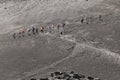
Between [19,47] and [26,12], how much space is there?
14.1m

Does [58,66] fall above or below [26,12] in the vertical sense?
below

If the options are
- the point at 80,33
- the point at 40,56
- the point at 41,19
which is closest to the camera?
the point at 40,56

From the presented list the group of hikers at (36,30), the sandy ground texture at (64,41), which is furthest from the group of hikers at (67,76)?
the group of hikers at (36,30)

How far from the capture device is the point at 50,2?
233ft

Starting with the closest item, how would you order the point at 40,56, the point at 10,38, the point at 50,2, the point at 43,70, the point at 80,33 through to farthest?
the point at 43,70
the point at 40,56
the point at 80,33
the point at 10,38
the point at 50,2

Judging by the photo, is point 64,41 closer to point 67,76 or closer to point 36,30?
point 36,30

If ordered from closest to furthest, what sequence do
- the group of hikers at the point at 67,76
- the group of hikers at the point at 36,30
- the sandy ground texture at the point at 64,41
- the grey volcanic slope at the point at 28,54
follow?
the group of hikers at the point at 67,76 → the sandy ground texture at the point at 64,41 → the grey volcanic slope at the point at 28,54 → the group of hikers at the point at 36,30

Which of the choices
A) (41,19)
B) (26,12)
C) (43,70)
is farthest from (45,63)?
(26,12)

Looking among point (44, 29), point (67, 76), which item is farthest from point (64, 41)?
point (67, 76)

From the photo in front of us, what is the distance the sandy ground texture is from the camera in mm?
48338

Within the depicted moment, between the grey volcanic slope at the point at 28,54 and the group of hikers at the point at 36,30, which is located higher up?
the group of hikers at the point at 36,30

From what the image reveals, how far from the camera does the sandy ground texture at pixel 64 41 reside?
48.3m

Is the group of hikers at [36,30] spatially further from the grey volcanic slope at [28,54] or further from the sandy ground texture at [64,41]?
the grey volcanic slope at [28,54]

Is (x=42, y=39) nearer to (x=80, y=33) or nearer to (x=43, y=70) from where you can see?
(x=80, y=33)
